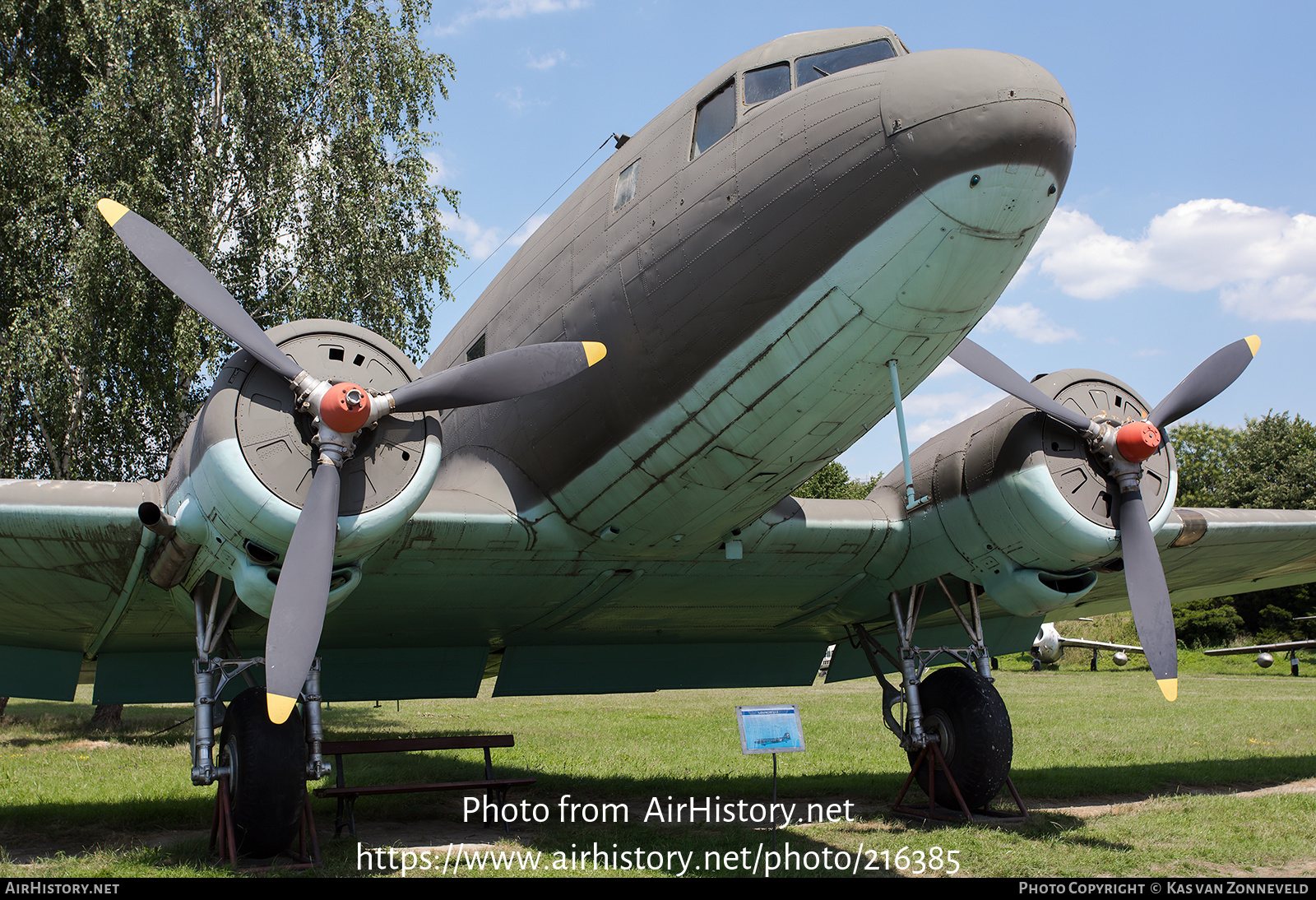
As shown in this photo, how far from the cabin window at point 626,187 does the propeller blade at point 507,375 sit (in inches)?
47.0

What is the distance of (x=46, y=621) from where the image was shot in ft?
26.6

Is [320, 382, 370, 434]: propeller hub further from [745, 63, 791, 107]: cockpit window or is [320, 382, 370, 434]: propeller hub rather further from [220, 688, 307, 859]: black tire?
[745, 63, 791, 107]: cockpit window

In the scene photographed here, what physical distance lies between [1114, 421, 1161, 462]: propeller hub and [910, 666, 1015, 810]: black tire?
2.42 metres

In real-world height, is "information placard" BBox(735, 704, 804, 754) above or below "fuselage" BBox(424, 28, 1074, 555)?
below

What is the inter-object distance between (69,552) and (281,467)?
2.01 m

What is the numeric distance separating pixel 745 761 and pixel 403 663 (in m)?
5.90

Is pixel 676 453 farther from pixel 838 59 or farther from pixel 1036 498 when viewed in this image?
pixel 1036 498

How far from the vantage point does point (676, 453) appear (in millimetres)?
6656

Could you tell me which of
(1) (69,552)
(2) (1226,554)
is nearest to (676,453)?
(1) (69,552)

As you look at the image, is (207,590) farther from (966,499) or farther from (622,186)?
(966,499)

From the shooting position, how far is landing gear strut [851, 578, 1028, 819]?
335 inches

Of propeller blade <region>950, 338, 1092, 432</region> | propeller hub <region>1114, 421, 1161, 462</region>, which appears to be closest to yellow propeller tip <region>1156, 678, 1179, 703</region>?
propeller hub <region>1114, 421, 1161, 462</region>

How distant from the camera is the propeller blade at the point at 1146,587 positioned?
25.5 ft
